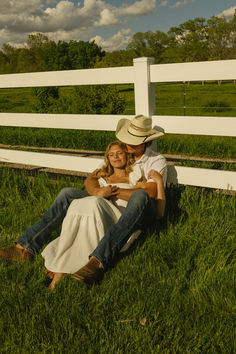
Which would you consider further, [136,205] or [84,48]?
[84,48]

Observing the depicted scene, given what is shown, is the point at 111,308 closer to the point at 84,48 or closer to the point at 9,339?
the point at 9,339

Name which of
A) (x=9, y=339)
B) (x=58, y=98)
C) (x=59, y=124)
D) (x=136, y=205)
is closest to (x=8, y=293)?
(x=9, y=339)

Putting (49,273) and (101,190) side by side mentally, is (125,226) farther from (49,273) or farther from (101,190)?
(49,273)

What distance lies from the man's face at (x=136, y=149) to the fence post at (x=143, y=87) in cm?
55

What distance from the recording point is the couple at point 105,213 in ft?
8.70

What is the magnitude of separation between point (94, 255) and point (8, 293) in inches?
23.2

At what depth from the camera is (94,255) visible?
258 cm

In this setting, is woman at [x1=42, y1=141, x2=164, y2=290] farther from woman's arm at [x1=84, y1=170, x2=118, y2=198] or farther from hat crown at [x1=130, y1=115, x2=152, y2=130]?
hat crown at [x1=130, y1=115, x2=152, y2=130]

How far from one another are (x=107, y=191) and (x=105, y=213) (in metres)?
0.31

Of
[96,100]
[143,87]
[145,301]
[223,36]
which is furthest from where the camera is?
[223,36]

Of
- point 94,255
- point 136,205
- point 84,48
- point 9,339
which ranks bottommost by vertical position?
point 9,339

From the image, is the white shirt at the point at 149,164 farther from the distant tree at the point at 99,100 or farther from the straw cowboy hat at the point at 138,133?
the distant tree at the point at 99,100

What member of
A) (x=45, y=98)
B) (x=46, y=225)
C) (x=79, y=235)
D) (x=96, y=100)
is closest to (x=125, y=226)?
(x=79, y=235)

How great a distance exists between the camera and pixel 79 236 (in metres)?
2.75
